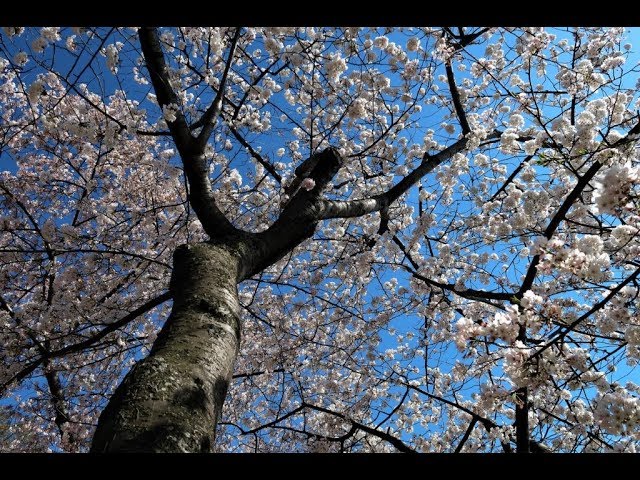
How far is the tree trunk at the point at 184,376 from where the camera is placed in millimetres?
1315

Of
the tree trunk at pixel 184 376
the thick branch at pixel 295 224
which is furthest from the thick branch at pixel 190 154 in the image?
the tree trunk at pixel 184 376

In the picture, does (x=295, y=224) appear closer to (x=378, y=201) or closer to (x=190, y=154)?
(x=190, y=154)

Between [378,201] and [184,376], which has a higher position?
[378,201]

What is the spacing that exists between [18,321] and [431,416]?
21.4 ft

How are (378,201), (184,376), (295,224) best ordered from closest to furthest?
1. (184,376)
2. (295,224)
3. (378,201)

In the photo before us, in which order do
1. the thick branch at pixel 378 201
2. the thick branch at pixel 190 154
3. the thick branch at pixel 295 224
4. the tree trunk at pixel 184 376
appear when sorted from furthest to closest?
1. the thick branch at pixel 378 201
2. the thick branch at pixel 190 154
3. the thick branch at pixel 295 224
4. the tree trunk at pixel 184 376

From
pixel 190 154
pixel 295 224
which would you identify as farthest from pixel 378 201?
pixel 190 154

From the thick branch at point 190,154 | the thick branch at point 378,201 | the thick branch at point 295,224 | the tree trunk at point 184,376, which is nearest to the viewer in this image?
the tree trunk at point 184,376

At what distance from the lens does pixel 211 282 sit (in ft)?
7.50

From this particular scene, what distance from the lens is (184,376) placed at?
1.58 meters

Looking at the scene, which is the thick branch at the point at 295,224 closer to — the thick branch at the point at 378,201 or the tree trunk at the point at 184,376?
the thick branch at the point at 378,201

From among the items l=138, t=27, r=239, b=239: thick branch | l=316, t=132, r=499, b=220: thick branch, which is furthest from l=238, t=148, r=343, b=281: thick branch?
l=138, t=27, r=239, b=239: thick branch
